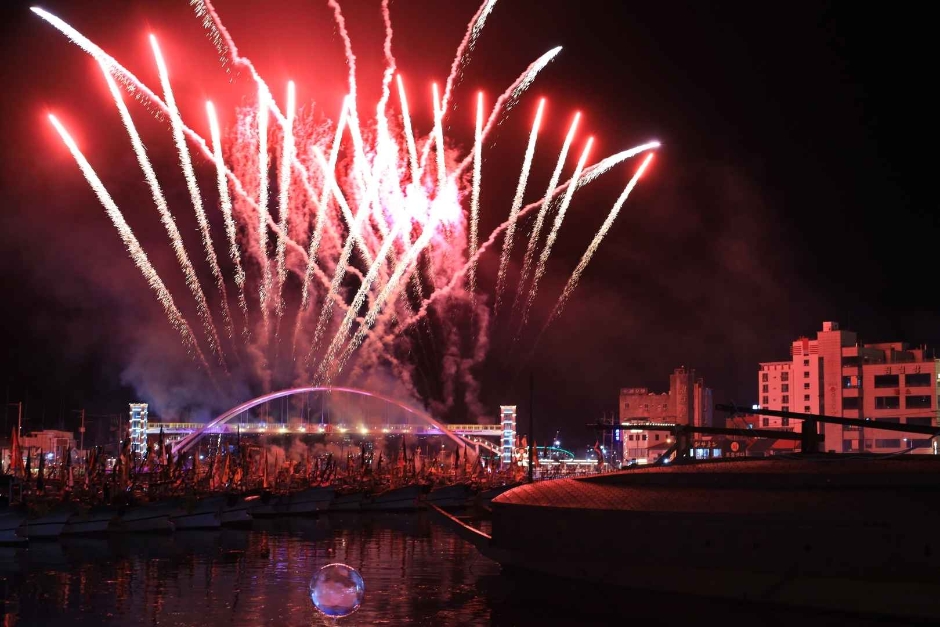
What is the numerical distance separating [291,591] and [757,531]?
11.8m

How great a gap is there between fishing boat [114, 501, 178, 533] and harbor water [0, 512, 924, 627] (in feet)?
26.8

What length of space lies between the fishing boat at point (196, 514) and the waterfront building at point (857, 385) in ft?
230

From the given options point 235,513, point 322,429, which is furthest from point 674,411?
point 235,513

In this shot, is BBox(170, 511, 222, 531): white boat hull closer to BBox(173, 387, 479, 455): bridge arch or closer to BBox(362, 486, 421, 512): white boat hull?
BBox(362, 486, 421, 512): white boat hull

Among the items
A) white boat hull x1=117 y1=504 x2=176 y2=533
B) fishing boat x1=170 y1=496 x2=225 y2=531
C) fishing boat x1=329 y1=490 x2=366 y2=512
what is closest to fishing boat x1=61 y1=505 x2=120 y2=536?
white boat hull x1=117 y1=504 x2=176 y2=533

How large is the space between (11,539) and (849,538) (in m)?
35.2

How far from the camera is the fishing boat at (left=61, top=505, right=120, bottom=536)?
50125 mm

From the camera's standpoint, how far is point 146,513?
53.0 m

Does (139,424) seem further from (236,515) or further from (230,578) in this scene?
(230,578)

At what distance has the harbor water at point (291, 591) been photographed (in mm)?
21734

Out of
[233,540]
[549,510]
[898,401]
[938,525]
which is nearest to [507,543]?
[549,510]

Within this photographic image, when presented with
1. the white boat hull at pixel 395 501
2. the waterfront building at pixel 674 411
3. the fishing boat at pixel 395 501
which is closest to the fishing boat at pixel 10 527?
the fishing boat at pixel 395 501

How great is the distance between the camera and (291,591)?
26.7 m

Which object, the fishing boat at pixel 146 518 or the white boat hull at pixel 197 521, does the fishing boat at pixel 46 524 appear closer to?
the fishing boat at pixel 146 518
